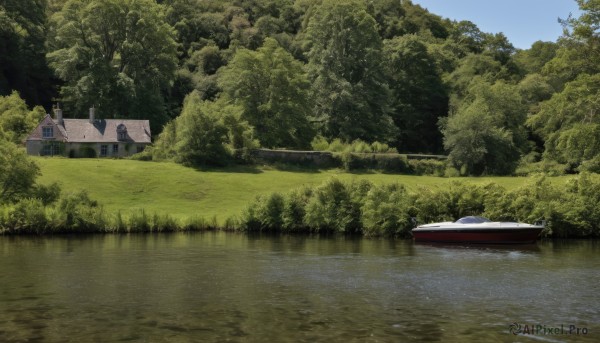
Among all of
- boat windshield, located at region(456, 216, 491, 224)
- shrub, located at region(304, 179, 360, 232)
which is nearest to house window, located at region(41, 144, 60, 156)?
shrub, located at region(304, 179, 360, 232)

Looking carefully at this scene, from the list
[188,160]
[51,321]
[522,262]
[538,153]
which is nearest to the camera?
[51,321]

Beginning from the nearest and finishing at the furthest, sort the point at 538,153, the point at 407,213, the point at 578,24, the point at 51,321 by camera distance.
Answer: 1. the point at 51,321
2. the point at 407,213
3. the point at 578,24
4. the point at 538,153

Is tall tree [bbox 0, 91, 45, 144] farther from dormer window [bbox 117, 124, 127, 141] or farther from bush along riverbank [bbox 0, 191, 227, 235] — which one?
bush along riverbank [bbox 0, 191, 227, 235]

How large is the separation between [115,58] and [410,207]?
71129 mm

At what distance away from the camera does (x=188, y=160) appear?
81.6 meters

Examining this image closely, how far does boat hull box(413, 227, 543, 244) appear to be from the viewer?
156 feet

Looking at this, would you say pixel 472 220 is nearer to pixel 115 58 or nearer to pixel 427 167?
pixel 427 167

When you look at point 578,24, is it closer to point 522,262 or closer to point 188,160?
point 522,262

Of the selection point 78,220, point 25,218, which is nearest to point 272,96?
point 78,220

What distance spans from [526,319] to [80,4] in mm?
99307

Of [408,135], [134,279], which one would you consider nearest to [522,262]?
[134,279]

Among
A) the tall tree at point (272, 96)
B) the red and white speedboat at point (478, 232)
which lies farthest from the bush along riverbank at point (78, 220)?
the tall tree at point (272, 96)

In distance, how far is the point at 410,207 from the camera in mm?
53094

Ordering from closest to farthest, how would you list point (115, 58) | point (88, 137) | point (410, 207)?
point (410, 207)
point (88, 137)
point (115, 58)
